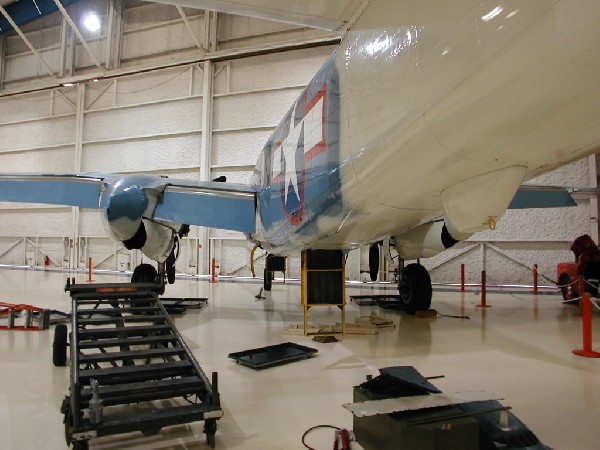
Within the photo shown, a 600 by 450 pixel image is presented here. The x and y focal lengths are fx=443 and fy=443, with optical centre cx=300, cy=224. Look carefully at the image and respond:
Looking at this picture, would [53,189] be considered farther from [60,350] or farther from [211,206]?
[60,350]

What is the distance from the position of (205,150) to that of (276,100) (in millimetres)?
3210

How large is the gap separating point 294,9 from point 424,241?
538 cm

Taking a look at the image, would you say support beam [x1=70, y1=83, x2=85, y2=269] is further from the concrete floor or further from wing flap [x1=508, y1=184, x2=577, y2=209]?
wing flap [x1=508, y1=184, x2=577, y2=209]

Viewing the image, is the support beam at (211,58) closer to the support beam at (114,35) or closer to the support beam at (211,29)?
the support beam at (211,29)

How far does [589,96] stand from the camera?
1.49 metres

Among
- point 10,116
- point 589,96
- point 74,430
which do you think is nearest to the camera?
point 589,96

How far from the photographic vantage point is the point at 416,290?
783 centimetres

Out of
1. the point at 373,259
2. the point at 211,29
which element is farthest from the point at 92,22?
the point at 373,259

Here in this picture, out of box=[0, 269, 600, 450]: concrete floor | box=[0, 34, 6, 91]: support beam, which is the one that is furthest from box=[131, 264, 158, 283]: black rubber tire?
box=[0, 34, 6, 91]: support beam

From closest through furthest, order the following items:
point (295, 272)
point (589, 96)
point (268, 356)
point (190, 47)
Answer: point (589, 96), point (268, 356), point (295, 272), point (190, 47)

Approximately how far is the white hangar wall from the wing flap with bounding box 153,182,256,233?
28.7 ft

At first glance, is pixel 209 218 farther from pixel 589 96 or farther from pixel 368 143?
pixel 589 96

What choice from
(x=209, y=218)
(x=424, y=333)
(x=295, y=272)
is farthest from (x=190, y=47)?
(x=424, y=333)

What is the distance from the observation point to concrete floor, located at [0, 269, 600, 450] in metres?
2.88
